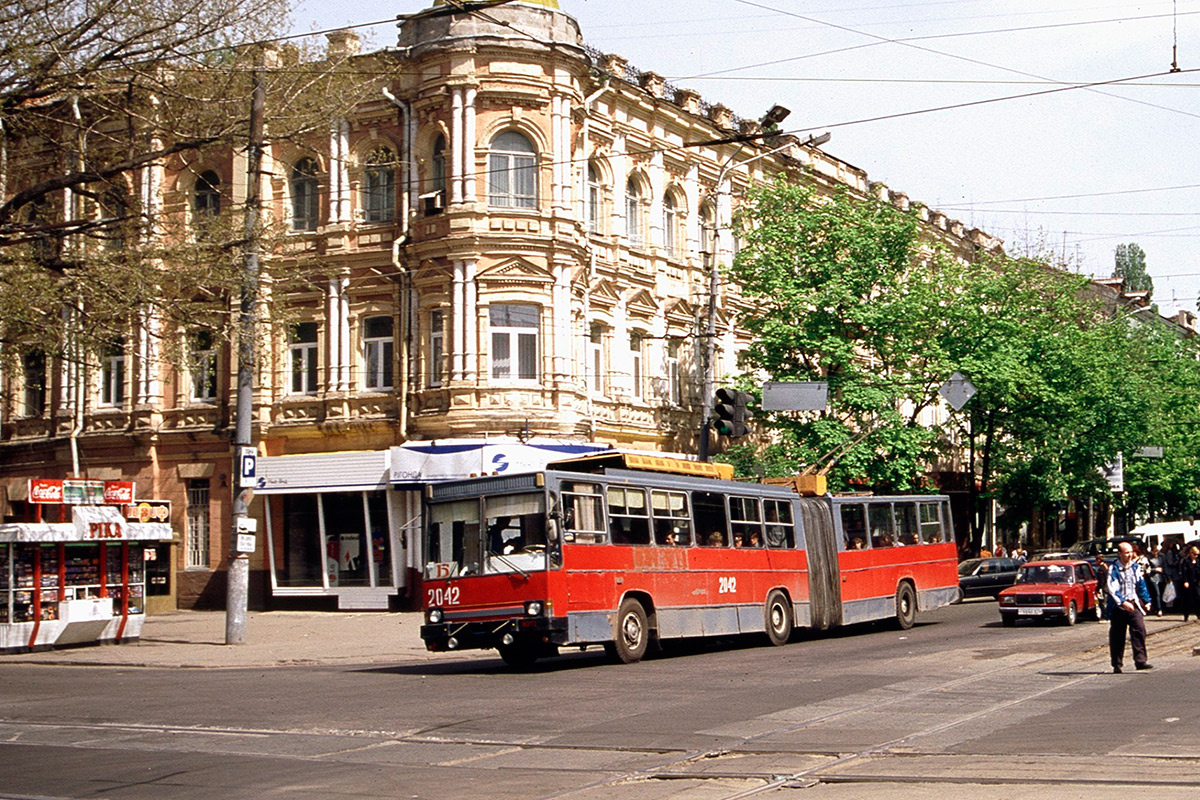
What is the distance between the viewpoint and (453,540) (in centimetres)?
2102

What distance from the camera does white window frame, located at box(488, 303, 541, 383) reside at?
3541 cm

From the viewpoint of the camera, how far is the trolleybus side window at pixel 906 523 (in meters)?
29.3

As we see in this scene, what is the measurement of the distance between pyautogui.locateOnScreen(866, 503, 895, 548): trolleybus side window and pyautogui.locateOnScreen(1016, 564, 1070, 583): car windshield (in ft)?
8.89

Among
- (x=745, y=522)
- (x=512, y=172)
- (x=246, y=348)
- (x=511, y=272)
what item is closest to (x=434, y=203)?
(x=512, y=172)

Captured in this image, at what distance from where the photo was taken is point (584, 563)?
2069 cm

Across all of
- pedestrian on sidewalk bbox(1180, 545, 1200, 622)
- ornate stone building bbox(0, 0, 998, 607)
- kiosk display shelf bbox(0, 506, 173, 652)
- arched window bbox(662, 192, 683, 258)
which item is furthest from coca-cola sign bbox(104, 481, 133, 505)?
pedestrian on sidewalk bbox(1180, 545, 1200, 622)

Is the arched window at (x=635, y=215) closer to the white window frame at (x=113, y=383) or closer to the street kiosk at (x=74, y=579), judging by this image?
the white window frame at (x=113, y=383)

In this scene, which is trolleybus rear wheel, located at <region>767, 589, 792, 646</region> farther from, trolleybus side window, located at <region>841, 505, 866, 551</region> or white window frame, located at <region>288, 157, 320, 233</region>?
white window frame, located at <region>288, 157, 320, 233</region>

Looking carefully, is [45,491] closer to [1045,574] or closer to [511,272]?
[511,272]

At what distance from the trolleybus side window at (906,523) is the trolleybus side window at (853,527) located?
138cm

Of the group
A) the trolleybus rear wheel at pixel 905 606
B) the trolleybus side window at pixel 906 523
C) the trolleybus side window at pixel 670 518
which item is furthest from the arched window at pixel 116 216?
the trolleybus rear wheel at pixel 905 606

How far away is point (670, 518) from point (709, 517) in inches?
48.6

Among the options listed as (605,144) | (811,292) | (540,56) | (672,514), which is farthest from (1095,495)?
(672,514)

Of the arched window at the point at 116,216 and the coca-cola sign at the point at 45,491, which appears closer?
the arched window at the point at 116,216
